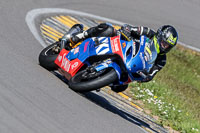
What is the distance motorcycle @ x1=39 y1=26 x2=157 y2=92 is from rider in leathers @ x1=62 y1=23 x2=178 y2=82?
5.0 inches

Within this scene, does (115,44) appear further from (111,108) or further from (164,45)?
(111,108)

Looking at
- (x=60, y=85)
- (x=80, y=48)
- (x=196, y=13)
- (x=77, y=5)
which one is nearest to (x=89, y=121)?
(x=60, y=85)

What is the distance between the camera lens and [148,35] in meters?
7.50

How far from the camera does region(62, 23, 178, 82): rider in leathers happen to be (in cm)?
696

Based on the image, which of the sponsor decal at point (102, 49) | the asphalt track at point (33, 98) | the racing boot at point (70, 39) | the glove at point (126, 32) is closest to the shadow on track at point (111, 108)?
the asphalt track at point (33, 98)

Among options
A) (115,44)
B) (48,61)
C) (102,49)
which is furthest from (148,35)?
(48,61)

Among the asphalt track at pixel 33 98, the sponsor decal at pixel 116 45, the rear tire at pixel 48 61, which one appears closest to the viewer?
the asphalt track at pixel 33 98

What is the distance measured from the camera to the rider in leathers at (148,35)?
6965mm

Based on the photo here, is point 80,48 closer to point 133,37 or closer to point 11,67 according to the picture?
point 133,37

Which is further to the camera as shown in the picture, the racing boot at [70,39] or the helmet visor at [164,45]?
the racing boot at [70,39]

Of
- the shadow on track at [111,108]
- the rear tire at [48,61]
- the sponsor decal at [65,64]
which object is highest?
the sponsor decal at [65,64]

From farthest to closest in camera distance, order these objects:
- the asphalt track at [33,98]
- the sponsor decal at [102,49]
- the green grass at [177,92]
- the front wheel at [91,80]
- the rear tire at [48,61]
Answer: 1. the green grass at [177,92]
2. the rear tire at [48,61]
3. the sponsor decal at [102,49]
4. the front wheel at [91,80]
5. the asphalt track at [33,98]

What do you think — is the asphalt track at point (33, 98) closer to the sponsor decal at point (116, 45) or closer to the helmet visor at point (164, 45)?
the sponsor decal at point (116, 45)

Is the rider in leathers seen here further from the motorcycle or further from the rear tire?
the rear tire
